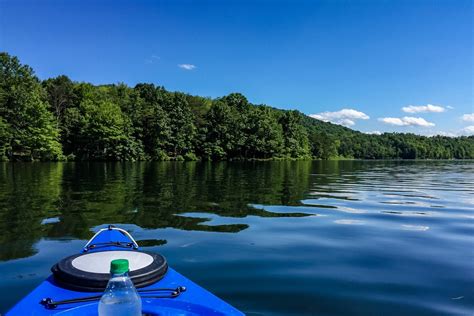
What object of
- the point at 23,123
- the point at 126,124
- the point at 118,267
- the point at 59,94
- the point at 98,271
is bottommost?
the point at 98,271

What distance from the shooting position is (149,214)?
9.48m

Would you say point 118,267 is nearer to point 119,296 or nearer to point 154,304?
point 119,296

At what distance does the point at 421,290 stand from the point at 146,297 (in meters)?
3.46

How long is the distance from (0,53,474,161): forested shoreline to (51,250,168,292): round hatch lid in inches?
1803

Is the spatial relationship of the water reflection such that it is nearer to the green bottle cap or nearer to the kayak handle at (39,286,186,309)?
the kayak handle at (39,286,186,309)

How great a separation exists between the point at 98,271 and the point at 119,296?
2.85 feet

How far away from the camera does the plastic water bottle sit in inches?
84.8

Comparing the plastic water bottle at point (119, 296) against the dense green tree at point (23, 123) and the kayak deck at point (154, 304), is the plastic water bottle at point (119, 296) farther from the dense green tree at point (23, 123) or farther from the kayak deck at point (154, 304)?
the dense green tree at point (23, 123)

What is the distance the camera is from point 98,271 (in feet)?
9.70

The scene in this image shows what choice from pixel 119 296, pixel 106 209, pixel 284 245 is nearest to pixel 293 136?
pixel 106 209

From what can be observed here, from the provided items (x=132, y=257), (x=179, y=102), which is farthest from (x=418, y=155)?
(x=132, y=257)

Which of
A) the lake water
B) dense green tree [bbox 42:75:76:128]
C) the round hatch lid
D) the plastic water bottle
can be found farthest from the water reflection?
dense green tree [bbox 42:75:76:128]

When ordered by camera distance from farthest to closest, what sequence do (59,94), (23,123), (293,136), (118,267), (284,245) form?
(293,136)
(59,94)
(23,123)
(284,245)
(118,267)

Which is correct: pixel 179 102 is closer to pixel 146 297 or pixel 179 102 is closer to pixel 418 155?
pixel 146 297
